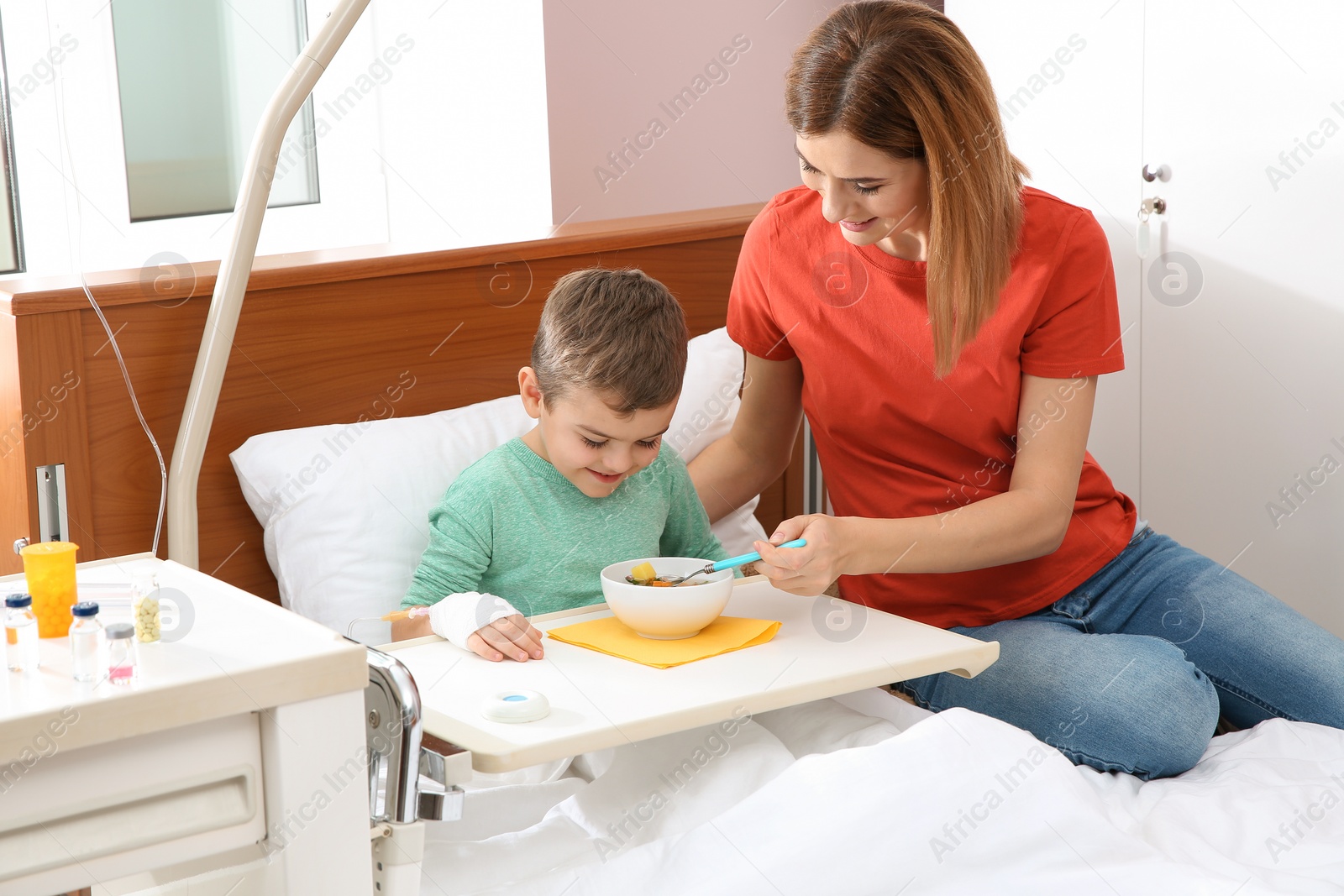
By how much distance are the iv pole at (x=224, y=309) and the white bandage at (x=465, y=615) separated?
37cm

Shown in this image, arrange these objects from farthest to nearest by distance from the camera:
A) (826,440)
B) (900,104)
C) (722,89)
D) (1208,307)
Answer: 1. (722,89)
2. (1208,307)
3. (826,440)
4. (900,104)

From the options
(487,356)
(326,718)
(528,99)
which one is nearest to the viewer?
(326,718)

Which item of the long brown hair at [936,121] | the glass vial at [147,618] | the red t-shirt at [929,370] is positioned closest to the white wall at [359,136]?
the red t-shirt at [929,370]

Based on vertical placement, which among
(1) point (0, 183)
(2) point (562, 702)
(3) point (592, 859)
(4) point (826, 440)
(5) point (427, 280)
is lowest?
(3) point (592, 859)

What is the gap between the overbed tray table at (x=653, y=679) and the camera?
0.96 metres

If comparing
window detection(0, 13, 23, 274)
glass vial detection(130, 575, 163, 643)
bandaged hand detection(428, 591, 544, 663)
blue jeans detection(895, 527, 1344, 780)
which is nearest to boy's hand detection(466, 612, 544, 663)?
bandaged hand detection(428, 591, 544, 663)

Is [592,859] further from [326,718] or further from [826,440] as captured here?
[826,440]

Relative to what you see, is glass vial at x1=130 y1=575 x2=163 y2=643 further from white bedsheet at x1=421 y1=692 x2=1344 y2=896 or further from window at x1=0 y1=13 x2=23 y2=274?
window at x1=0 y1=13 x2=23 y2=274

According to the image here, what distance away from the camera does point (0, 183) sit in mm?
2312

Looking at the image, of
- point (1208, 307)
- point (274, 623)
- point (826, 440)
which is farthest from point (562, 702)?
point (1208, 307)

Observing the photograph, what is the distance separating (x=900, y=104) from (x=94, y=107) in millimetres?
1643

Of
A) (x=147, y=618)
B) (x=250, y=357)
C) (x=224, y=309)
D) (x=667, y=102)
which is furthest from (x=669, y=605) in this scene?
(x=667, y=102)

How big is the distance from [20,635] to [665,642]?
0.54 metres

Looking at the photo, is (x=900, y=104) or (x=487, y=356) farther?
(x=487, y=356)
